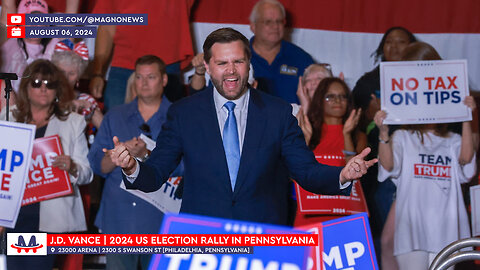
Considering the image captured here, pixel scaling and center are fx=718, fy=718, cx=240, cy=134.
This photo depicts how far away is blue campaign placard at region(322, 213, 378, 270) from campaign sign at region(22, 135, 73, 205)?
5.18ft

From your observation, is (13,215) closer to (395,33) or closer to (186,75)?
(186,75)

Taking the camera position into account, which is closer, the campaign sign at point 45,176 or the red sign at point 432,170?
the campaign sign at point 45,176

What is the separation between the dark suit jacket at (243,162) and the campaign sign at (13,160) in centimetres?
92

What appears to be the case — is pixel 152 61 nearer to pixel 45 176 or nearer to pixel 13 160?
pixel 45 176

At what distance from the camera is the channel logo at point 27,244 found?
3027 mm

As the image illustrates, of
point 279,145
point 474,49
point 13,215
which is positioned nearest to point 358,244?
point 279,145

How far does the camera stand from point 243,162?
8.53 ft

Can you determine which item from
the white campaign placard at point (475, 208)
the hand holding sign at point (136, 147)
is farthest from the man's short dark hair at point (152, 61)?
the white campaign placard at point (475, 208)

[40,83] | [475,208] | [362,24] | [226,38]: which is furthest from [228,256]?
[362,24]

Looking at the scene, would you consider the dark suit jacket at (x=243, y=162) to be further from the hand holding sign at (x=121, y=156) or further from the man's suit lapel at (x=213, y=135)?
the hand holding sign at (x=121, y=156)

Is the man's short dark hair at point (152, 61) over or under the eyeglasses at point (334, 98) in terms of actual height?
over

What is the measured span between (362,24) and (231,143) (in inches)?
91.7

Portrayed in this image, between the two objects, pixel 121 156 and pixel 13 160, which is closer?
pixel 121 156

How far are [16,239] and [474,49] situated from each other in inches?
127
